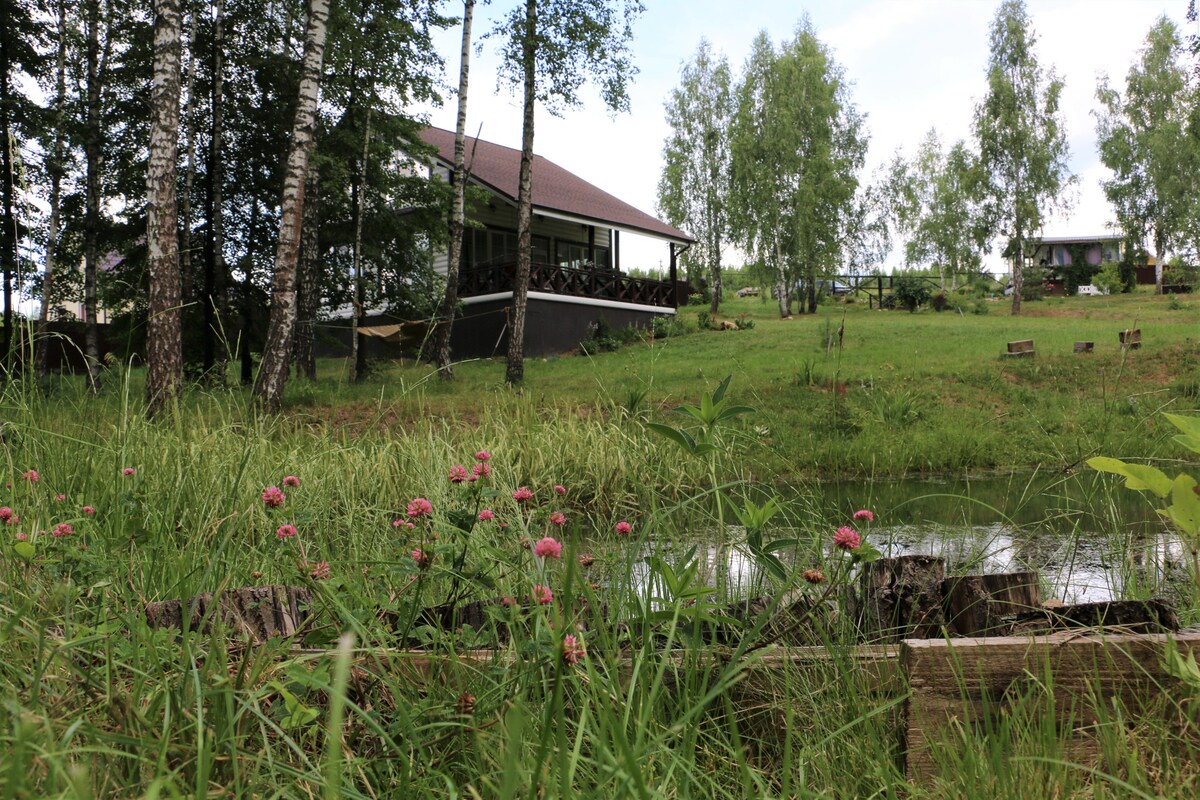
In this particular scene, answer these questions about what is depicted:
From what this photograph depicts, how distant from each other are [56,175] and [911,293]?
24.0 meters

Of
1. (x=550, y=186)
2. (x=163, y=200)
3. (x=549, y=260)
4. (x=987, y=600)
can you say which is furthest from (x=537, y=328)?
(x=987, y=600)

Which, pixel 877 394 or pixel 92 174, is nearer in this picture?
pixel 877 394

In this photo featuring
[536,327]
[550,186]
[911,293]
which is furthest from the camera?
[911,293]

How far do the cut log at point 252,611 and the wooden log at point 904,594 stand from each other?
49.1 inches

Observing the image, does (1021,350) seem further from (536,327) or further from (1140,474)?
(1140,474)

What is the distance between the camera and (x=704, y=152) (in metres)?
30.1

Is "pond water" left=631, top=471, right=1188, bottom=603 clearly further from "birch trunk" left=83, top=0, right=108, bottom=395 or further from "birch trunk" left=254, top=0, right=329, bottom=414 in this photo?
"birch trunk" left=83, top=0, right=108, bottom=395

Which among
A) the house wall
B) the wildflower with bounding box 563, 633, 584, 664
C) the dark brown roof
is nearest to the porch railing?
the house wall

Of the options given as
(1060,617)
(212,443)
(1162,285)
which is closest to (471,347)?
(212,443)

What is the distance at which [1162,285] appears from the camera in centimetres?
3244

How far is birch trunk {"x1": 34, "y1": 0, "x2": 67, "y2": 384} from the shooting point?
42.1ft

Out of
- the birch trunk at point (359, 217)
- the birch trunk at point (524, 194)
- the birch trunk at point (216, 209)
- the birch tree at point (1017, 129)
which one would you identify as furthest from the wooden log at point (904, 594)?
the birch tree at point (1017, 129)

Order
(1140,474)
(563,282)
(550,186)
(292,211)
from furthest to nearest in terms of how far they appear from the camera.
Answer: (550,186), (563,282), (292,211), (1140,474)

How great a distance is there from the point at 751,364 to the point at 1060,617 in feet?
39.5
